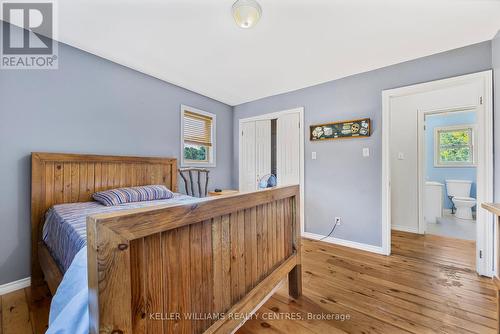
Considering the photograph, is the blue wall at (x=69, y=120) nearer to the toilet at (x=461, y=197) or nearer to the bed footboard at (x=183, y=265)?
the bed footboard at (x=183, y=265)

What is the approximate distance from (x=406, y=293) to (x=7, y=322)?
3.07 meters

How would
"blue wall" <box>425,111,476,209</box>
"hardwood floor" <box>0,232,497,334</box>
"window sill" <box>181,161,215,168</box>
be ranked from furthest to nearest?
"blue wall" <box>425,111,476,209</box> < "window sill" <box>181,161,215,168</box> < "hardwood floor" <box>0,232,497,334</box>

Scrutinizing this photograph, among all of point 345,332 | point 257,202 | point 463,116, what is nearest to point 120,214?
point 257,202

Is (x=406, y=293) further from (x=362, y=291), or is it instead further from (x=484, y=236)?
(x=484, y=236)

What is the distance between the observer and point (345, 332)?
134 cm

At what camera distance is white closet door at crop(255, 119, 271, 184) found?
12.2 feet

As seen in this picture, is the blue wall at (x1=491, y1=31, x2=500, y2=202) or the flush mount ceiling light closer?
the flush mount ceiling light

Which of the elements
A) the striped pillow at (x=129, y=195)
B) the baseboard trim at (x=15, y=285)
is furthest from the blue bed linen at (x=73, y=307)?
the baseboard trim at (x=15, y=285)

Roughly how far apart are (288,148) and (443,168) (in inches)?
162

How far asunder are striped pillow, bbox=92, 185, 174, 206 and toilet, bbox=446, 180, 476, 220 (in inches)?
216

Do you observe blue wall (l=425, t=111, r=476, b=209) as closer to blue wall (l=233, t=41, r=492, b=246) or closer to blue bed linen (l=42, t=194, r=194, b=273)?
blue wall (l=233, t=41, r=492, b=246)

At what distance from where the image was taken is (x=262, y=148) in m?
3.78

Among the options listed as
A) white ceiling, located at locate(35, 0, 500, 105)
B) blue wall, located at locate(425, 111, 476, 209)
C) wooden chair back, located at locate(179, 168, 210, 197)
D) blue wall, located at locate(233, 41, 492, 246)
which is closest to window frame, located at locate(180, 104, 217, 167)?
wooden chair back, located at locate(179, 168, 210, 197)

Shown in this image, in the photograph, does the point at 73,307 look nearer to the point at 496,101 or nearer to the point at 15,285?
the point at 15,285
